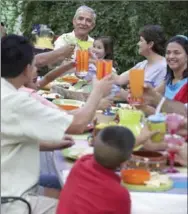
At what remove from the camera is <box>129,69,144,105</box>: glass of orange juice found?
9.45 ft

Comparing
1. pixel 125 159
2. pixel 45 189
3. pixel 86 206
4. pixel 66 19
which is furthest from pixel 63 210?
pixel 66 19

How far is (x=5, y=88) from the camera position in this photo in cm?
260

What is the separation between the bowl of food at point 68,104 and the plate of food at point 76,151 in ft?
2.76

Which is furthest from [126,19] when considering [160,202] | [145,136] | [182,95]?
[160,202]

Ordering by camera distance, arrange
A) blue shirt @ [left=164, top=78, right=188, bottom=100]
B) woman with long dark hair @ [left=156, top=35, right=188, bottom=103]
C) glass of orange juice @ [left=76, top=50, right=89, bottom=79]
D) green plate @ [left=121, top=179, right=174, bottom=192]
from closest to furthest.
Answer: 1. green plate @ [left=121, top=179, right=174, bottom=192]
2. blue shirt @ [left=164, top=78, right=188, bottom=100]
3. woman with long dark hair @ [left=156, top=35, right=188, bottom=103]
4. glass of orange juice @ [left=76, top=50, right=89, bottom=79]

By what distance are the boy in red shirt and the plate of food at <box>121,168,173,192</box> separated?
4.6 inches

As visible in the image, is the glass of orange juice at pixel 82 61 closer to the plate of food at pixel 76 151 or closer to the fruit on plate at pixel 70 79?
the fruit on plate at pixel 70 79

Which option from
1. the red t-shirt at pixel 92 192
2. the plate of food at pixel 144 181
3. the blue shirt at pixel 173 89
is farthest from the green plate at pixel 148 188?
the blue shirt at pixel 173 89

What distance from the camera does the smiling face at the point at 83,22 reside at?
19.4 feet

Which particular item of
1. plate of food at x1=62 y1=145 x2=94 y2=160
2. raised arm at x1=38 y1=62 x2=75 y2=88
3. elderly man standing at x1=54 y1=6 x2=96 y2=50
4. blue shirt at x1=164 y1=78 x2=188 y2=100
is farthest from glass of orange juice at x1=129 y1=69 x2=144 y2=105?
A: elderly man standing at x1=54 y1=6 x2=96 y2=50

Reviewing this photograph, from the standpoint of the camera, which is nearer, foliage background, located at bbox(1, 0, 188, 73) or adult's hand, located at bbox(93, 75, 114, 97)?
adult's hand, located at bbox(93, 75, 114, 97)

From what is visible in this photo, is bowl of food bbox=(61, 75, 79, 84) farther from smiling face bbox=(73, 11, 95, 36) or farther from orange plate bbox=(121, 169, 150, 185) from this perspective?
orange plate bbox=(121, 169, 150, 185)

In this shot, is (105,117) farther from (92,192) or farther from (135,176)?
(92,192)

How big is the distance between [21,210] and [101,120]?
776 millimetres
